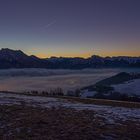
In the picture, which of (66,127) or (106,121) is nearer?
(66,127)

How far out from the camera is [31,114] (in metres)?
18.3

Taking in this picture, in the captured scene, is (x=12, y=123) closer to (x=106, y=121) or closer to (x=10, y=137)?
(x=10, y=137)

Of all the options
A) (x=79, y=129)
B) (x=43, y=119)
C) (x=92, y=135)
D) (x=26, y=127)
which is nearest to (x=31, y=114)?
(x=43, y=119)

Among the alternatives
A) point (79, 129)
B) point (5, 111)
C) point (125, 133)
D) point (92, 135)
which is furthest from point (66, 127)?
point (5, 111)

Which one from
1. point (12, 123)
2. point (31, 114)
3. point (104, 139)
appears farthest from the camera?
point (31, 114)

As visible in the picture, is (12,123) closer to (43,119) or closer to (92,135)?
(43,119)

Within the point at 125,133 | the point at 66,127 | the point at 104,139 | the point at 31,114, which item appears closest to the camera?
the point at 104,139

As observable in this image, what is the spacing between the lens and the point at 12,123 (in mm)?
15602

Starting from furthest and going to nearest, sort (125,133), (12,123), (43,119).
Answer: (43,119) → (12,123) → (125,133)

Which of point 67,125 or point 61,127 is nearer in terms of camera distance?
point 61,127

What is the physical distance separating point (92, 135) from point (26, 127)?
336 cm

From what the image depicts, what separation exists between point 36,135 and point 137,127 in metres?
5.04

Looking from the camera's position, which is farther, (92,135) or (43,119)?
(43,119)

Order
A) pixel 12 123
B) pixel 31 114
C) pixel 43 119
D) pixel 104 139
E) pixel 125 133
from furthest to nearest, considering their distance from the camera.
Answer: pixel 31 114 < pixel 43 119 < pixel 12 123 < pixel 125 133 < pixel 104 139
